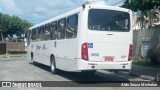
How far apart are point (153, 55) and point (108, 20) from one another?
407 inches

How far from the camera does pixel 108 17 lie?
14711 millimetres

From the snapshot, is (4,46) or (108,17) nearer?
(108,17)

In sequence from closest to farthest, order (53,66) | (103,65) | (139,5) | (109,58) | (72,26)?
1. (103,65)
2. (109,58)
3. (72,26)
4. (53,66)
5. (139,5)

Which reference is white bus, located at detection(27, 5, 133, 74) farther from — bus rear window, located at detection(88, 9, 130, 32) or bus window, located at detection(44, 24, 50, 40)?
bus window, located at detection(44, 24, 50, 40)

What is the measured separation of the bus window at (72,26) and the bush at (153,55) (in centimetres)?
986

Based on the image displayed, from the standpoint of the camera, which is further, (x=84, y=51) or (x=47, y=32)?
(x=47, y=32)

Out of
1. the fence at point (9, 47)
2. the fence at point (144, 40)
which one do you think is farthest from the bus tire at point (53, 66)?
the fence at point (9, 47)

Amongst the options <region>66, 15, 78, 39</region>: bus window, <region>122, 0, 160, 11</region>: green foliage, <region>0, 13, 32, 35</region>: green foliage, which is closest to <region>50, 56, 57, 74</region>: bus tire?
<region>66, 15, 78, 39</region>: bus window

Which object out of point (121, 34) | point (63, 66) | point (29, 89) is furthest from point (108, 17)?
point (29, 89)

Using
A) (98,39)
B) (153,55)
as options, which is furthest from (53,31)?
(153,55)

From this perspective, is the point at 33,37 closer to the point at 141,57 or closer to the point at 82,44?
the point at 141,57

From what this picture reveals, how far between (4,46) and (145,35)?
39.0 metres

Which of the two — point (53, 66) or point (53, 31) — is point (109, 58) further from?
point (53, 31)

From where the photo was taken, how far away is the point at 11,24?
269ft
